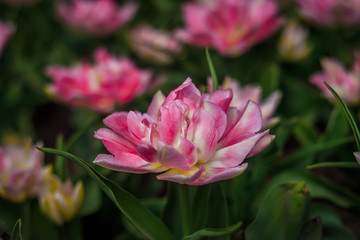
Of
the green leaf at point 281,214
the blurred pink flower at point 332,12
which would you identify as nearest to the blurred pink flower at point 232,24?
the blurred pink flower at point 332,12

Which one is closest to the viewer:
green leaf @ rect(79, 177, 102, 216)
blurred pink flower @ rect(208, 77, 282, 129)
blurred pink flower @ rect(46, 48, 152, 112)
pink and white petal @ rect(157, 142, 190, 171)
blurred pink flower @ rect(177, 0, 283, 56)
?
pink and white petal @ rect(157, 142, 190, 171)

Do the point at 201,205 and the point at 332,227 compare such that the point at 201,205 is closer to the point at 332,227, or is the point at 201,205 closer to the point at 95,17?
the point at 332,227

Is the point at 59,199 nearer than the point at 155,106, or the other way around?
the point at 155,106

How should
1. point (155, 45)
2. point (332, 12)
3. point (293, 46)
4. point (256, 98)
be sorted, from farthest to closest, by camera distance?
point (155, 45), point (293, 46), point (332, 12), point (256, 98)

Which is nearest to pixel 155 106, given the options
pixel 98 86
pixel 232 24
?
pixel 98 86

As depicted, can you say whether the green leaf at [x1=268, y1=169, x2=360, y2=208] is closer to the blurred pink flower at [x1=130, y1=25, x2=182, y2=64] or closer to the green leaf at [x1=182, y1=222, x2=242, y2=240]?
the green leaf at [x1=182, y1=222, x2=242, y2=240]

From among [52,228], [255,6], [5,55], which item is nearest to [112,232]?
[52,228]

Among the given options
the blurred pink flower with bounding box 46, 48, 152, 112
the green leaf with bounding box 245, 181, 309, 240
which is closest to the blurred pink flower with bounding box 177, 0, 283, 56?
the blurred pink flower with bounding box 46, 48, 152, 112
